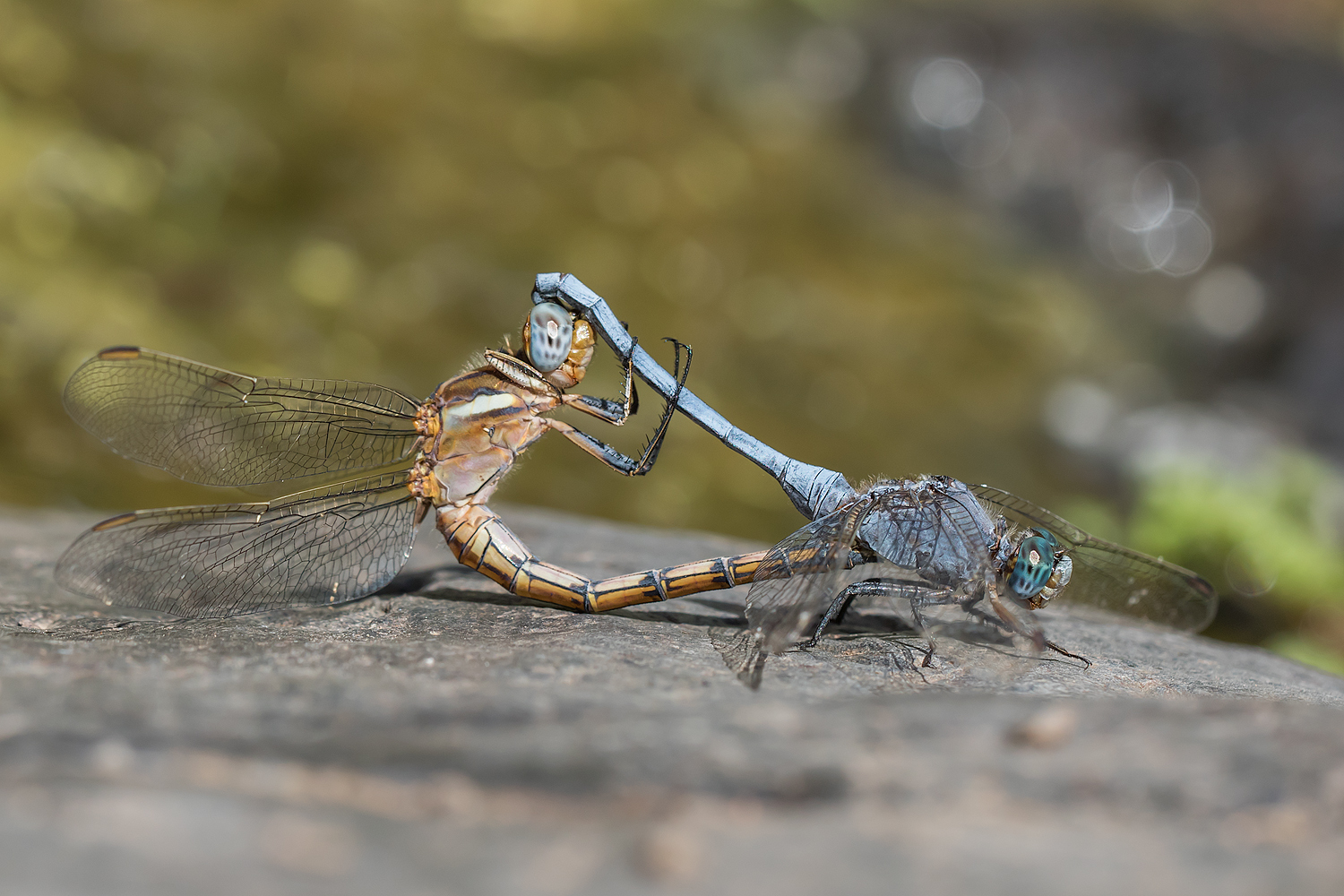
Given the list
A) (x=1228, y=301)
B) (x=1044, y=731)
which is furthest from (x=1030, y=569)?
(x=1228, y=301)

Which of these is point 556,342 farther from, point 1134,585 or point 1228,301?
point 1228,301

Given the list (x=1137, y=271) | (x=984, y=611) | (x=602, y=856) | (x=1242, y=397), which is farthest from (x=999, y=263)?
(x=602, y=856)

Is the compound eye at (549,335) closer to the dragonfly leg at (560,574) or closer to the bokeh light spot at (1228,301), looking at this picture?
the dragonfly leg at (560,574)

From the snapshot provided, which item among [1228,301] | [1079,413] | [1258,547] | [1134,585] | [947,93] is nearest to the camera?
[1134,585]

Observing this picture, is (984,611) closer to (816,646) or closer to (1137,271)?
(816,646)

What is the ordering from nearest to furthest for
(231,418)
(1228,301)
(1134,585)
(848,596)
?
(848,596) → (231,418) → (1134,585) → (1228,301)

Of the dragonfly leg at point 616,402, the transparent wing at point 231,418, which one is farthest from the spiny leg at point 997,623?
the transparent wing at point 231,418
